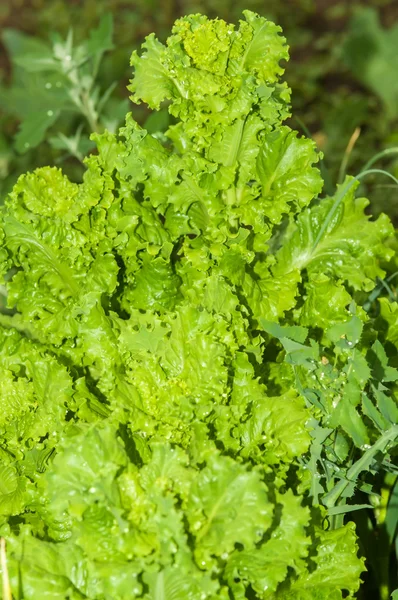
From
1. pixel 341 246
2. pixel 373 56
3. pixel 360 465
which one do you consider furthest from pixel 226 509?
pixel 373 56

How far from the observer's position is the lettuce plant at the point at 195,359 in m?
1.66

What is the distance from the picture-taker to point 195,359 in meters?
1.95

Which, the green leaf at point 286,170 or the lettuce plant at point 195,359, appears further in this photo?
the green leaf at point 286,170

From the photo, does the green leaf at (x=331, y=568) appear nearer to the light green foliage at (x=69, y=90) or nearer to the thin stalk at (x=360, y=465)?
the thin stalk at (x=360, y=465)

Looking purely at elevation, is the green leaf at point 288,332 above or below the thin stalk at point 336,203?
below

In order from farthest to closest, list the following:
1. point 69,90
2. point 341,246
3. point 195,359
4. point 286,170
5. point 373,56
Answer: point 373,56 < point 69,90 < point 341,246 < point 286,170 < point 195,359

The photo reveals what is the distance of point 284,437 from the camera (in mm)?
1908

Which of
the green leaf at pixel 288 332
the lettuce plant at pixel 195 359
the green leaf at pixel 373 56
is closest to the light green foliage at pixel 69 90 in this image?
the lettuce plant at pixel 195 359

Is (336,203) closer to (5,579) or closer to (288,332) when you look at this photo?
(288,332)

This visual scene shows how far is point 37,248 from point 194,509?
872 millimetres

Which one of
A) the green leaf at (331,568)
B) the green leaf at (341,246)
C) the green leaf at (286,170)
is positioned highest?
the green leaf at (286,170)

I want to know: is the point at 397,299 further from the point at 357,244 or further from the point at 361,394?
the point at 361,394

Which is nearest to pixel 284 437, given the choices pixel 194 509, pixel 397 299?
pixel 194 509

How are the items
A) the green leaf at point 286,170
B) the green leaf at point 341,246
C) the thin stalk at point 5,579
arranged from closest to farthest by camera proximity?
1. the thin stalk at point 5,579
2. the green leaf at point 286,170
3. the green leaf at point 341,246
